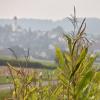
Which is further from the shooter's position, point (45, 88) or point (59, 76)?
point (45, 88)

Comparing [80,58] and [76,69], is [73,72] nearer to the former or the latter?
[76,69]

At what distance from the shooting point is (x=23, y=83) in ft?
10.6

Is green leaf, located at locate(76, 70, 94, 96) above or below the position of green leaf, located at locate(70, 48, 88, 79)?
below

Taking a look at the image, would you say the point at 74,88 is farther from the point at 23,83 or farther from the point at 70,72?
the point at 23,83

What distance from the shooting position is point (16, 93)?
3.21 m

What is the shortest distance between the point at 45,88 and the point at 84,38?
830 mm

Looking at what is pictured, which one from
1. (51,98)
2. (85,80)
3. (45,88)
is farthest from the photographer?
(45,88)

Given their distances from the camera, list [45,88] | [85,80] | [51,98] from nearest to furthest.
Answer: [85,80], [51,98], [45,88]

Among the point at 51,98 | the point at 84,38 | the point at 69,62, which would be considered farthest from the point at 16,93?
the point at 84,38

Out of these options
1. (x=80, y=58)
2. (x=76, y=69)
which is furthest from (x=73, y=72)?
(x=80, y=58)

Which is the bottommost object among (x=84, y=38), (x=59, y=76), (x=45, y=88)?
(x=45, y=88)

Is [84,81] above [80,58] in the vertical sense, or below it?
below

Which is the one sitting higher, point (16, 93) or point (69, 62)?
point (69, 62)

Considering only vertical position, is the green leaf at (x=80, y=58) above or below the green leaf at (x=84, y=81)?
above
